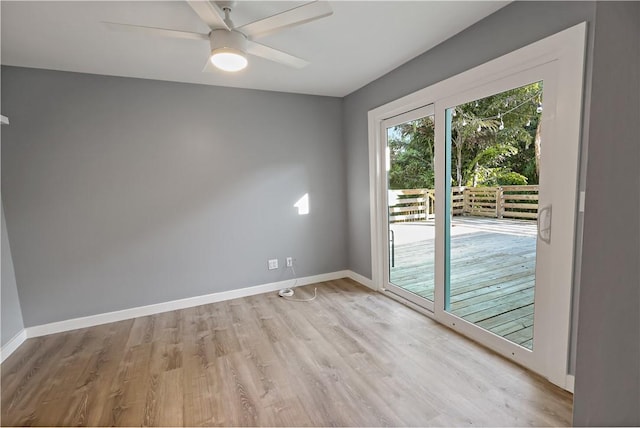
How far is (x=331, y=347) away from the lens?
2.37 meters

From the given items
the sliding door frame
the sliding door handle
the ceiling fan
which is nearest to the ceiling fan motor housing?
the ceiling fan

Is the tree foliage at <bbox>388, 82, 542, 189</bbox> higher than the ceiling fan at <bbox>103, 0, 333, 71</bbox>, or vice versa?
the ceiling fan at <bbox>103, 0, 333, 71</bbox>

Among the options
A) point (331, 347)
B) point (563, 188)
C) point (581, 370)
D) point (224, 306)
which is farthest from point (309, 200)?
point (581, 370)

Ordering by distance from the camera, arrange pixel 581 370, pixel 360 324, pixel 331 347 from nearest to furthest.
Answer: pixel 581 370
pixel 331 347
pixel 360 324

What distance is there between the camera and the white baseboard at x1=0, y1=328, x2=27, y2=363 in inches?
92.9

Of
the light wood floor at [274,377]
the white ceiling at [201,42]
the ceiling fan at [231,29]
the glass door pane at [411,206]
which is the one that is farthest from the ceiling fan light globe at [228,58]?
the light wood floor at [274,377]

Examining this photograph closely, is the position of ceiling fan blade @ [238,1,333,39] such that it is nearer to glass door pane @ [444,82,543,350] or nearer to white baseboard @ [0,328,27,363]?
glass door pane @ [444,82,543,350]

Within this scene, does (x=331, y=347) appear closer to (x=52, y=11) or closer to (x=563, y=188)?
(x=563, y=188)

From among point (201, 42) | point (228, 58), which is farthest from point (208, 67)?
point (228, 58)

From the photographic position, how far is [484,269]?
3631 millimetres

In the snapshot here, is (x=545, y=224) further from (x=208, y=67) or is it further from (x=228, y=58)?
(x=208, y=67)

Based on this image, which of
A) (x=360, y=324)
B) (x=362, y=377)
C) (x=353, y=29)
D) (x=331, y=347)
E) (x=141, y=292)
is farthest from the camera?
(x=141, y=292)

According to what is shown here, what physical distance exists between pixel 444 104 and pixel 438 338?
1.99 metres

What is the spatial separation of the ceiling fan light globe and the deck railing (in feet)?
6.44
